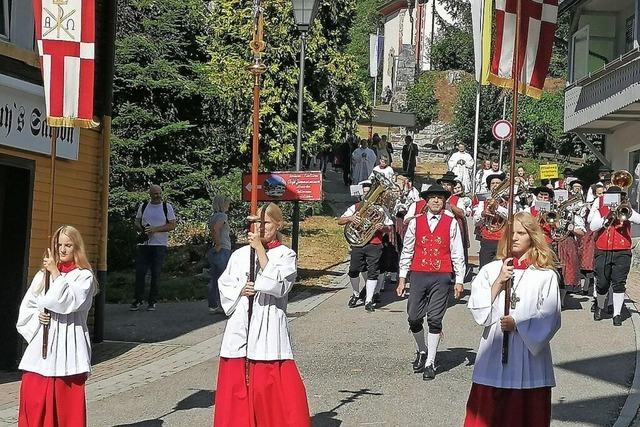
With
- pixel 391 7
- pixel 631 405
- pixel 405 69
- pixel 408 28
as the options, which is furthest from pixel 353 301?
pixel 391 7

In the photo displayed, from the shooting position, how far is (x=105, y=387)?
403 inches

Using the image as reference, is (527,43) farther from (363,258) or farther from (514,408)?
(363,258)

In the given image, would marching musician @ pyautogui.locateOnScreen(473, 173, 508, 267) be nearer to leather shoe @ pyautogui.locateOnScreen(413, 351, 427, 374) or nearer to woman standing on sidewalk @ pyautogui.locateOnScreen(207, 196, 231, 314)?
woman standing on sidewalk @ pyautogui.locateOnScreen(207, 196, 231, 314)

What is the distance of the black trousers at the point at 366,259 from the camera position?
599 inches

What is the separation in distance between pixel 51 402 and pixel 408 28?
70.4 m

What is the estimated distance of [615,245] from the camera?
44.8 ft

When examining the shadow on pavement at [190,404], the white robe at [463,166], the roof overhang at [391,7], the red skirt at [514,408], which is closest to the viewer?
the red skirt at [514,408]

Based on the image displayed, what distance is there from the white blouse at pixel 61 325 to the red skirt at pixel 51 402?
0.07m

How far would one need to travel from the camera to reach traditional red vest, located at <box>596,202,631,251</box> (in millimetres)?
13641

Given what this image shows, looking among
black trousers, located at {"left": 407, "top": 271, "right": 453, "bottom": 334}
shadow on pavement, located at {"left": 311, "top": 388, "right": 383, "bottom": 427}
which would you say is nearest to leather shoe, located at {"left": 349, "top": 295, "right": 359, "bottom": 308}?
black trousers, located at {"left": 407, "top": 271, "right": 453, "bottom": 334}

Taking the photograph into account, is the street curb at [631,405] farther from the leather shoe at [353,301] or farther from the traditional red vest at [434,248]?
the leather shoe at [353,301]

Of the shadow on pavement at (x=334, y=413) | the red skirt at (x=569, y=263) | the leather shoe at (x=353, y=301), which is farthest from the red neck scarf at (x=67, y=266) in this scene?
the red skirt at (x=569, y=263)

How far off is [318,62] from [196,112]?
4.10 m

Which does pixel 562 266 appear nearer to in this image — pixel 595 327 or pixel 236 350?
pixel 595 327
